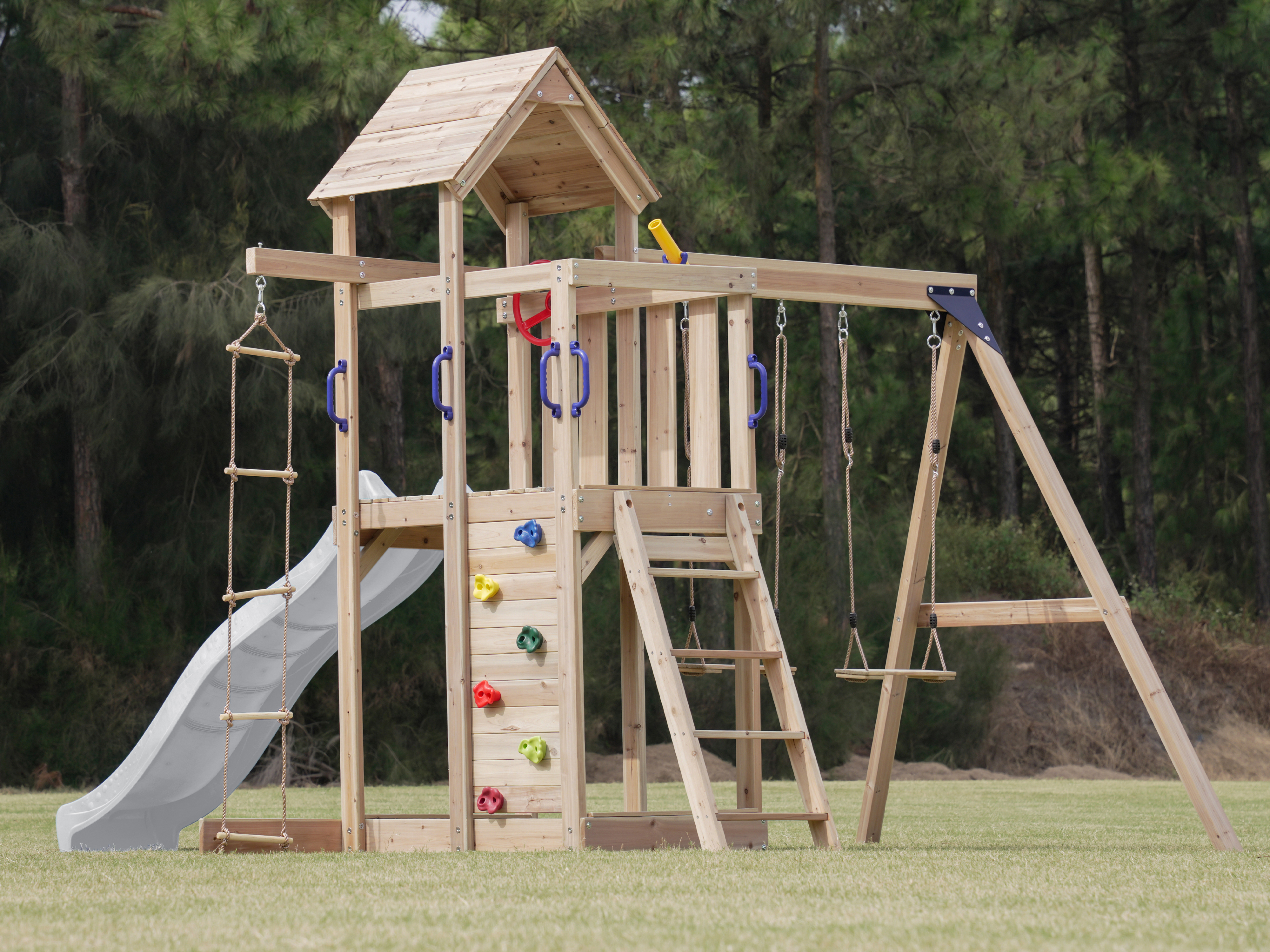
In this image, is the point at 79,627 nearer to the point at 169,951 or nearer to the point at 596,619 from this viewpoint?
the point at 596,619

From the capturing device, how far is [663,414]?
7996 millimetres

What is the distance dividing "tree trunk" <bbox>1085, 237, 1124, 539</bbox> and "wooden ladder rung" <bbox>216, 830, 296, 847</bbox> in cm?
2016

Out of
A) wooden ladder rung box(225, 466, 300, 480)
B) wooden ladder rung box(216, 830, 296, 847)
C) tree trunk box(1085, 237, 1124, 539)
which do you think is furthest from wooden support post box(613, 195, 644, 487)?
tree trunk box(1085, 237, 1124, 539)

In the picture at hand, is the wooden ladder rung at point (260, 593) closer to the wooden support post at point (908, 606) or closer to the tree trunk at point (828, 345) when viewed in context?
the wooden support post at point (908, 606)

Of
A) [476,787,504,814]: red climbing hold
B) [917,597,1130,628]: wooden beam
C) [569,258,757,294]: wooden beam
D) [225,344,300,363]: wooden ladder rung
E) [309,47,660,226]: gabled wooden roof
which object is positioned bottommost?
[476,787,504,814]: red climbing hold

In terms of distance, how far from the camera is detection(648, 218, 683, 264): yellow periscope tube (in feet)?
26.1

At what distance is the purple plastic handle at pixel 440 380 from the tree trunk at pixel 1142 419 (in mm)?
17208

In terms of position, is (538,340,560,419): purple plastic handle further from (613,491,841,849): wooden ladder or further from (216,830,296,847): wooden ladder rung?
(216,830,296,847): wooden ladder rung

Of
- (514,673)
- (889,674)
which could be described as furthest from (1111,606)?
(514,673)

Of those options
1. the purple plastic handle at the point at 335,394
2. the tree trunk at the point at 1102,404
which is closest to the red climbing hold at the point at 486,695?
the purple plastic handle at the point at 335,394

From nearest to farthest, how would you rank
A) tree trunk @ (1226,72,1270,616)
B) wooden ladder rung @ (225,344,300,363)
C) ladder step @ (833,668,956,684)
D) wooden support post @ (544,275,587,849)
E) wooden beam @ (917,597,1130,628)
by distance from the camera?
wooden support post @ (544,275,587,849), wooden ladder rung @ (225,344,300,363), ladder step @ (833,668,956,684), wooden beam @ (917,597,1130,628), tree trunk @ (1226,72,1270,616)

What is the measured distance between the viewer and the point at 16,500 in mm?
17906

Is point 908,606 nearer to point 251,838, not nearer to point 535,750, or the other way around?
point 535,750

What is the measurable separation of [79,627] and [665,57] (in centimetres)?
836
